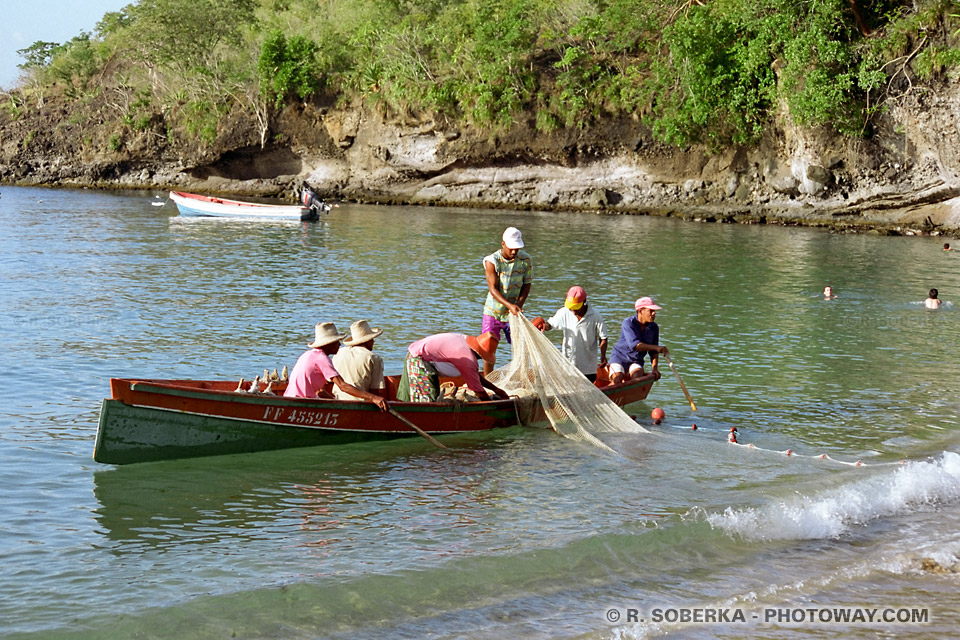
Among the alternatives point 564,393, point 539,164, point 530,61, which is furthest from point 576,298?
point 530,61

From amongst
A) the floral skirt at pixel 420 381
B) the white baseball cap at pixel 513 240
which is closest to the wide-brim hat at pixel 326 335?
the floral skirt at pixel 420 381

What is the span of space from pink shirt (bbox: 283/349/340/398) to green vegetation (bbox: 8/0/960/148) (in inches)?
1231

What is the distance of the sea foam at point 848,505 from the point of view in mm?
8664

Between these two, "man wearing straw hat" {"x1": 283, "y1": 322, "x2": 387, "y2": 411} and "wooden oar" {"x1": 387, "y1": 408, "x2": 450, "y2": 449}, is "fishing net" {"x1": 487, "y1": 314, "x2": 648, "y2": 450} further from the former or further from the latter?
"man wearing straw hat" {"x1": 283, "y1": 322, "x2": 387, "y2": 411}

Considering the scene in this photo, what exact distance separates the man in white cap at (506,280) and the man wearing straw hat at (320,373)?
85.1 inches

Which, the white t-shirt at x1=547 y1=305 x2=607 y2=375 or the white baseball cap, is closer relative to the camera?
the white baseball cap

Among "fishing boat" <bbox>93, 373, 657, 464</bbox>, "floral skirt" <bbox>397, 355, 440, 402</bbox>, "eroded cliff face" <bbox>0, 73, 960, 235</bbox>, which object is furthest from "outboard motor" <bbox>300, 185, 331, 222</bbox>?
"floral skirt" <bbox>397, 355, 440, 402</bbox>

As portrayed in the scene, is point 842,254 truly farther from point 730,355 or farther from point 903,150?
point 730,355

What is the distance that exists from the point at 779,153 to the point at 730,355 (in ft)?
96.2

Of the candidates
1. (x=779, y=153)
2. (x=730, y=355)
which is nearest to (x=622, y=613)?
(x=730, y=355)

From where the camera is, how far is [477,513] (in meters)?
8.98

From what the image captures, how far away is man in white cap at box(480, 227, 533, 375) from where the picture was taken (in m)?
11.5

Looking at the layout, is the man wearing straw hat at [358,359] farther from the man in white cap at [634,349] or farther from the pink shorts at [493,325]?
the man in white cap at [634,349]

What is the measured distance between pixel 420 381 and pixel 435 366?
0.23m
